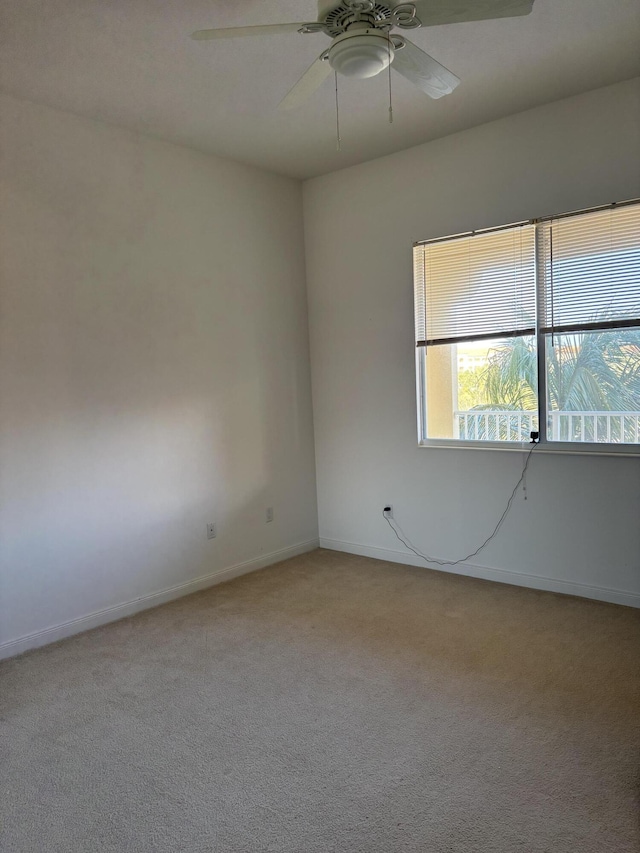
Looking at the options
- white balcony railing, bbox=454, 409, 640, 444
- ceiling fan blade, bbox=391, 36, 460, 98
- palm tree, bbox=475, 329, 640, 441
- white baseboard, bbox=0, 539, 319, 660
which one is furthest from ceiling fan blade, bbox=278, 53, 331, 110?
white baseboard, bbox=0, 539, 319, 660

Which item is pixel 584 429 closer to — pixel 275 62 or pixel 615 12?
pixel 615 12

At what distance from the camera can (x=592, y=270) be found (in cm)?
351

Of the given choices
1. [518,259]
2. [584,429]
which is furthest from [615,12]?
[584,429]

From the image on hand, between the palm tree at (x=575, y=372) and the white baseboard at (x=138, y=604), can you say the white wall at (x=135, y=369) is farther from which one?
the palm tree at (x=575, y=372)

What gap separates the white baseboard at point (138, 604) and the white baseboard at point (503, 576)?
16.1 inches

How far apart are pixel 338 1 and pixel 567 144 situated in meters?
2.17

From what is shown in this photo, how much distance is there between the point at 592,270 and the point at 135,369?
9.13 feet

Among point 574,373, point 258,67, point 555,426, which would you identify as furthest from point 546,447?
point 258,67

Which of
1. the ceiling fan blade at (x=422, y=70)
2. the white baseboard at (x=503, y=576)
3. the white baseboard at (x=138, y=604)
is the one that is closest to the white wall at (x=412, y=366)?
the white baseboard at (x=503, y=576)

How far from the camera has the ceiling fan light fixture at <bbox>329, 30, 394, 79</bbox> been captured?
1.98 meters

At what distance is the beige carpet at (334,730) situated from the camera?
73.6 inches

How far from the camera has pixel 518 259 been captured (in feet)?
12.5

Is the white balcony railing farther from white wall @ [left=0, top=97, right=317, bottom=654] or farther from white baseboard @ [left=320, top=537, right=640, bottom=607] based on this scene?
white wall @ [left=0, top=97, right=317, bottom=654]

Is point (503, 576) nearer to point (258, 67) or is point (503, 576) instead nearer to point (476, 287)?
point (476, 287)
